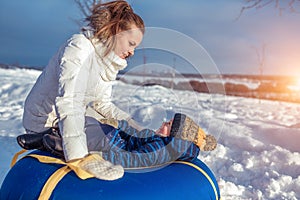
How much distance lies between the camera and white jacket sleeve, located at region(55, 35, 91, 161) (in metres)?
2.01

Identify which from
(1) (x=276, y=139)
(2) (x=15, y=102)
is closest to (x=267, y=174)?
(1) (x=276, y=139)

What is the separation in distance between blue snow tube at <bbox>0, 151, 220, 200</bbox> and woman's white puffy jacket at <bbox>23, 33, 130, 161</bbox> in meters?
0.18

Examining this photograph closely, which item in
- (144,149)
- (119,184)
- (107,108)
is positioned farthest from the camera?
(107,108)

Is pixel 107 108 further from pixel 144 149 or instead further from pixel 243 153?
pixel 243 153

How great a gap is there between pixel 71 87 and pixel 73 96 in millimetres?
54

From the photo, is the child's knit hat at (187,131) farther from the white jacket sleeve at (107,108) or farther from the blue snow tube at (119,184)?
the white jacket sleeve at (107,108)

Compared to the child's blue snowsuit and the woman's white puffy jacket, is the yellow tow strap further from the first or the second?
the child's blue snowsuit

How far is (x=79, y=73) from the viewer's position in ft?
7.00

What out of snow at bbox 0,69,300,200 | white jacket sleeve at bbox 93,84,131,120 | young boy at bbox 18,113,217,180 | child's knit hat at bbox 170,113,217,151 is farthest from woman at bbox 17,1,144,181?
snow at bbox 0,69,300,200

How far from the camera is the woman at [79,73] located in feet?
6.72

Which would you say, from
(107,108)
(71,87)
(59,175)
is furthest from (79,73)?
(107,108)

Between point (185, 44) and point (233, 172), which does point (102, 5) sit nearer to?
point (185, 44)

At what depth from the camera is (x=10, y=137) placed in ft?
16.0

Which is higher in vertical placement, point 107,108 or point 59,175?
point 107,108
